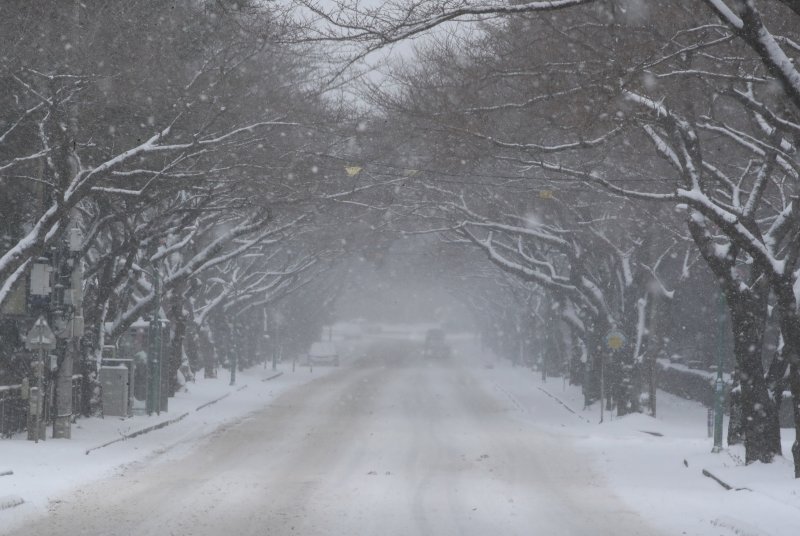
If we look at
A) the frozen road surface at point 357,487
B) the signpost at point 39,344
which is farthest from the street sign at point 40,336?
the frozen road surface at point 357,487

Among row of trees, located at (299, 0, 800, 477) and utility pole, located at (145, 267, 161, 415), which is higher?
row of trees, located at (299, 0, 800, 477)

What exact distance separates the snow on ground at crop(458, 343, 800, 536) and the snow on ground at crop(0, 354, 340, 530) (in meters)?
7.91

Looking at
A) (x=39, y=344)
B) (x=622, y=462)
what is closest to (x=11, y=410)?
(x=39, y=344)

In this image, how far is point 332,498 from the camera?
49.2 ft

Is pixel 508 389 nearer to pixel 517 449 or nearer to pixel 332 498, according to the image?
pixel 517 449

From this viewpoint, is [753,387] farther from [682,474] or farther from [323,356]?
[323,356]

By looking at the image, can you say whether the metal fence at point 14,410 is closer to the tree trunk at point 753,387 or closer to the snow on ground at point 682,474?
the snow on ground at point 682,474

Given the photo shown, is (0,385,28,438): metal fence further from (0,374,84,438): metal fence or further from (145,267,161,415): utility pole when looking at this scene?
(145,267,161,415): utility pole

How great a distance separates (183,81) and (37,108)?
10.4ft

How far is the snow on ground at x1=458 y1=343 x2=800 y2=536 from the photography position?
1345 centimetres

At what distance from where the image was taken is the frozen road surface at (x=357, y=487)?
12.9 metres

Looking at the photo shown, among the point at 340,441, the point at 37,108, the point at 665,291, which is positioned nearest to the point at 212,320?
the point at 665,291

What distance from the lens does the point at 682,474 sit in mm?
18734

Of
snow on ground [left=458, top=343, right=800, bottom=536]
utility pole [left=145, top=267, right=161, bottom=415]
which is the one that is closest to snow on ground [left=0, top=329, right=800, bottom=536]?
snow on ground [left=458, top=343, right=800, bottom=536]
